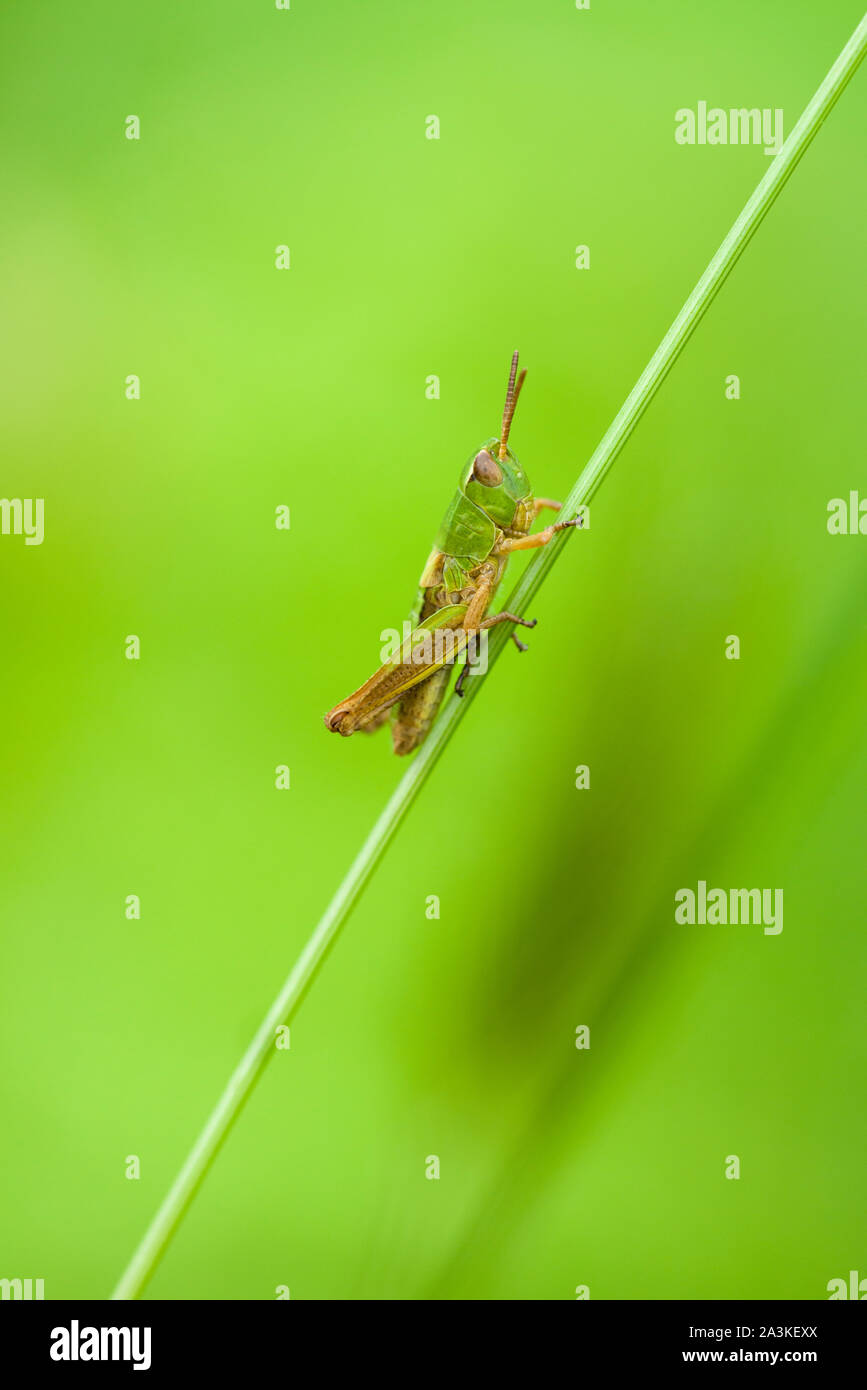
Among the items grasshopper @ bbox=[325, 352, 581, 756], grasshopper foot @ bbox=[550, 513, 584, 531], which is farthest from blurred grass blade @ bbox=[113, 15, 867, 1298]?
grasshopper @ bbox=[325, 352, 581, 756]

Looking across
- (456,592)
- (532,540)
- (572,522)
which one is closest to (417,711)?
(456,592)

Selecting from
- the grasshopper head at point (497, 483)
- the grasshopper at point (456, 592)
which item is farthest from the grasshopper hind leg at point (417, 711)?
the grasshopper head at point (497, 483)

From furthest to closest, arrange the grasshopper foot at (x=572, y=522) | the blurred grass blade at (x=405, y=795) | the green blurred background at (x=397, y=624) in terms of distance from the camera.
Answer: the green blurred background at (x=397, y=624)
the grasshopper foot at (x=572, y=522)
the blurred grass blade at (x=405, y=795)

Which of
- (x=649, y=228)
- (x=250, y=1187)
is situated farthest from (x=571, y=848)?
(x=649, y=228)

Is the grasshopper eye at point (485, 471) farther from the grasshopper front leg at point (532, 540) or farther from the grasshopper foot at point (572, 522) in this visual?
the grasshopper foot at point (572, 522)

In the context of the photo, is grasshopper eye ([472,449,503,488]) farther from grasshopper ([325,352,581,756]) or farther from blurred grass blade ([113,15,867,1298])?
blurred grass blade ([113,15,867,1298])

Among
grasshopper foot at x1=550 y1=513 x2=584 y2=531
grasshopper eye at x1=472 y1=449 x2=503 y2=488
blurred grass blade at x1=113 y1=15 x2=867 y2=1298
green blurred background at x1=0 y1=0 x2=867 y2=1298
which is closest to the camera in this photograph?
blurred grass blade at x1=113 y1=15 x2=867 y2=1298

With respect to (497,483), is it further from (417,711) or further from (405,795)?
(405,795)

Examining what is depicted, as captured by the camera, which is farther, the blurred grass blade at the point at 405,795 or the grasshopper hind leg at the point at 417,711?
the grasshopper hind leg at the point at 417,711
